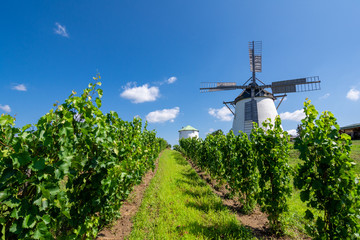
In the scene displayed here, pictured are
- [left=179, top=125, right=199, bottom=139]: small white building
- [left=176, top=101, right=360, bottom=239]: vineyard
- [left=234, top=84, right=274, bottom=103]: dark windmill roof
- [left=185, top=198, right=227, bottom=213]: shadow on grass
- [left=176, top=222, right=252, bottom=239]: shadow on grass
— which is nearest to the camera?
[left=176, top=101, right=360, bottom=239]: vineyard

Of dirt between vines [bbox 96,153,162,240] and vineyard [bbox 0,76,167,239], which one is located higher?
vineyard [bbox 0,76,167,239]

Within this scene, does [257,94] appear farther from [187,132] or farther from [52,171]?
[187,132]

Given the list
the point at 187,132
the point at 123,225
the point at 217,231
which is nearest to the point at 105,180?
the point at 123,225

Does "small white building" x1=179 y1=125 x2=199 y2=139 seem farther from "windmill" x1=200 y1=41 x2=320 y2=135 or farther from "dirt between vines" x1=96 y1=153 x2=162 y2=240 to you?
"dirt between vines" x1=96 y1=153 x2=162 y2=240

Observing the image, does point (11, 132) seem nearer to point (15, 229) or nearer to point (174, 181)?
point (15, 229)

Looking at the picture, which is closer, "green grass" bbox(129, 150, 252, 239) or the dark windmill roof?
"green grass" bbox(129, 150, 252, 239)

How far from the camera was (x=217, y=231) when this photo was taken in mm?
3875

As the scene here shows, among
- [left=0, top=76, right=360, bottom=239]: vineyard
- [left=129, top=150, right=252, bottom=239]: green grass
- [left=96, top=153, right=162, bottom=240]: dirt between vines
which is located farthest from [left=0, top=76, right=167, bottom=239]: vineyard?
[left=129, top=150, right=252, bottom=239]: green grass

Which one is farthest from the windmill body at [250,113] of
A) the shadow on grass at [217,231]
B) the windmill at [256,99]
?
the shadow on grass at [217,231]

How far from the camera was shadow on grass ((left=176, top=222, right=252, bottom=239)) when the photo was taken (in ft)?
12.1

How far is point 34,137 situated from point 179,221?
152 inches

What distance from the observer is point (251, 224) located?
443 cm

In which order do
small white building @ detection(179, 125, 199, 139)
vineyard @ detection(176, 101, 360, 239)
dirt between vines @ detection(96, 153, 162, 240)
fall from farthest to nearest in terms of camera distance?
small white building @ detection(179, 125, 199, 139), dirt between vines @ detection(96, 153, 162, 240), vineyard @ detection(176, 101, 360, 239)

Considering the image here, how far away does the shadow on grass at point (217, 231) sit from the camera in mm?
3694
